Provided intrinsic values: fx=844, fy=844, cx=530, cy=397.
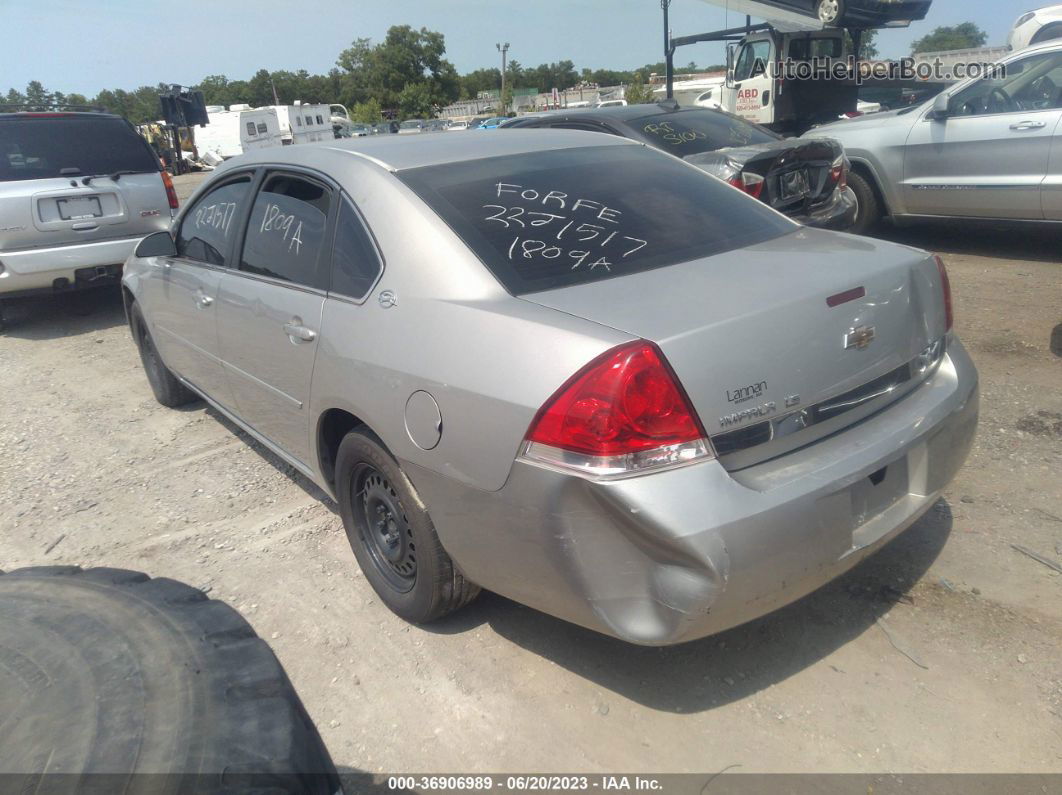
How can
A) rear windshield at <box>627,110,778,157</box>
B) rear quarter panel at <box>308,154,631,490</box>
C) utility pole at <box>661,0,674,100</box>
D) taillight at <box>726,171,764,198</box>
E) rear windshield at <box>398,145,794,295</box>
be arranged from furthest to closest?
utility pole at <box>661,0,674,100</box>, rear windshield at <box>627,110,778,157</box>, taillight at <box>726,171,764,198</box>, rear windshield at <box>398,145,794,295</box>, rear quarter panel at <box>308,154,631,490</box>

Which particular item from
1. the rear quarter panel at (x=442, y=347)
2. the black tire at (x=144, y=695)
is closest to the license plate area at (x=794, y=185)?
the rear quarter panel at (x=442, y=347)

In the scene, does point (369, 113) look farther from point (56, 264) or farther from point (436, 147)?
point (436, 147)

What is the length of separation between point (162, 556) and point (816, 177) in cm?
530

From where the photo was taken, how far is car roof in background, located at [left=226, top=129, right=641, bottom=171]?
3137 mm

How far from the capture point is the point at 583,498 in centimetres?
213

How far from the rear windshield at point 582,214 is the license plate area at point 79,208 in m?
5.57

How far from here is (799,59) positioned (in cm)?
1356

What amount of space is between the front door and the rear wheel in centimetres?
662

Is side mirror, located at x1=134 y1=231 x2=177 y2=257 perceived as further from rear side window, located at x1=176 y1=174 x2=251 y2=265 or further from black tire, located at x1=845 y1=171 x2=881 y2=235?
black tire, located at x1=845 y1=171 x2=881 y2=235

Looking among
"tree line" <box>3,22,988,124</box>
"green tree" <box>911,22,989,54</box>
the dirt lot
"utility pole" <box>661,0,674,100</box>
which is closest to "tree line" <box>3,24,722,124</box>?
"tree line" <box>3,22,988,124</box>

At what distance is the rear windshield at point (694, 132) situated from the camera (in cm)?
672

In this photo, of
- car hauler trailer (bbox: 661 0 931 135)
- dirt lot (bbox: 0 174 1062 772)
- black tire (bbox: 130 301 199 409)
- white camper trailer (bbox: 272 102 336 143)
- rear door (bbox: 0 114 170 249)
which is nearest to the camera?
dirt lot (bbox: 0 174 1062 772)

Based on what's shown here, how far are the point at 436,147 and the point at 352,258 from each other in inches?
25.5

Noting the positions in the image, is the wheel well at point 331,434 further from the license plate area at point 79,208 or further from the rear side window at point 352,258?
the license plate area at point 79,208
